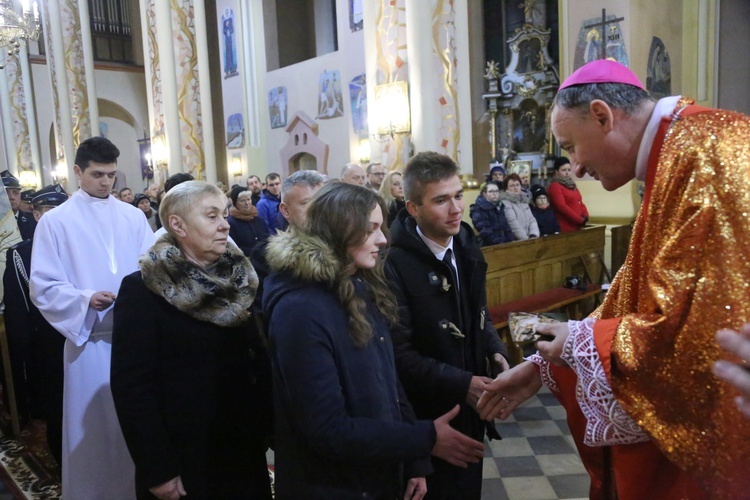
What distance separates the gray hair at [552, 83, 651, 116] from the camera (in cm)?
141

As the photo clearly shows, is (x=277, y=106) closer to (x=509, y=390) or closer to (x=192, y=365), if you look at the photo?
(x=192, y=365)

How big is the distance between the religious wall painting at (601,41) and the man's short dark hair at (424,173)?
25.5 feet

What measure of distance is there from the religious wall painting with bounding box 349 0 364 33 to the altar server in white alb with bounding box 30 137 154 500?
10.3 metres

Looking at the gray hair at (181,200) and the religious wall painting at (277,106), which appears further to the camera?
the religious wall painting at (277,106)

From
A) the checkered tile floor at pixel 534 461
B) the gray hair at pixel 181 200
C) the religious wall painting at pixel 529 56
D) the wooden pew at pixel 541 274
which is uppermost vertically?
the religious wall painting at pixel 529 56

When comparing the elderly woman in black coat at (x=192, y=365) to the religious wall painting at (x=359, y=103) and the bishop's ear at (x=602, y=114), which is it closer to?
the bishop's ear at (x=602, y=114)

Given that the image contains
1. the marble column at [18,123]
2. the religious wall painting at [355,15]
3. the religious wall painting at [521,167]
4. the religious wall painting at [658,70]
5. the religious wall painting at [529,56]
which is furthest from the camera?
the marble column at [18,123]

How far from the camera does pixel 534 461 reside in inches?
141

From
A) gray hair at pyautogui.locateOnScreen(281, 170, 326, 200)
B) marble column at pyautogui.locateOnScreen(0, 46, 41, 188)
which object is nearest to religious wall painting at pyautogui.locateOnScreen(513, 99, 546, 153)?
gray hair at pyautogui.locateOnScreen(281, 170, 326, 200)

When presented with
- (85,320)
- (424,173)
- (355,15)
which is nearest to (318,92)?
(355,15)

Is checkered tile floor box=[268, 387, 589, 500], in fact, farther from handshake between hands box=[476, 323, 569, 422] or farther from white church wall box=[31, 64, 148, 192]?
white church wall box=[31, 64, 148, 192]

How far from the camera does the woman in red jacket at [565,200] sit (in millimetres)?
7055

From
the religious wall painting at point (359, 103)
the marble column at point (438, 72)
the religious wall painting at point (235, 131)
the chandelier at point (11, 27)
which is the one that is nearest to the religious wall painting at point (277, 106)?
the religious wall painting at point (235, 131)

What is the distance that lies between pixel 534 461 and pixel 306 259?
2.65m
